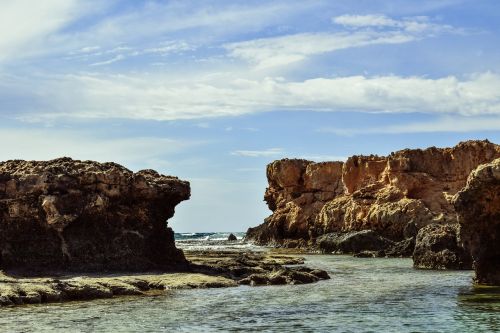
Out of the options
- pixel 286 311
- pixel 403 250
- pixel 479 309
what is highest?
pixel 403 250

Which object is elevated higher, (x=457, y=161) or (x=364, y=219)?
(x=457, y=161)

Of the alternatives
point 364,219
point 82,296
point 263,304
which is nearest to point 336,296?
point 263,304

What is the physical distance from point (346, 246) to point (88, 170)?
3824cm

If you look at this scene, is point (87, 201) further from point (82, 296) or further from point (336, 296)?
point (336, 296)

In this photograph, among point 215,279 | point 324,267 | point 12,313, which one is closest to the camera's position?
point 12,313

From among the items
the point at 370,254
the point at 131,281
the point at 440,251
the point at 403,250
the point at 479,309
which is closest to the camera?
the point at 479,309

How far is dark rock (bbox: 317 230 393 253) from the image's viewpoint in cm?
6594

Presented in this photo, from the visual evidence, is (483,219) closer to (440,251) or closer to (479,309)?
(479,309)

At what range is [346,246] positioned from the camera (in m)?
69.6

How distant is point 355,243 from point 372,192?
16713 mm

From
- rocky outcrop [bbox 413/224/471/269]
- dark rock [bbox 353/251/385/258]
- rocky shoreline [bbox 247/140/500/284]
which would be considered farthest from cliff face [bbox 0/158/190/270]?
dark rock [bbox 353/251/385/258]

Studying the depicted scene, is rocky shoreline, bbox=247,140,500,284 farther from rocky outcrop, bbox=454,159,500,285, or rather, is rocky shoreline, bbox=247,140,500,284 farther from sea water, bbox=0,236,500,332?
sea water, bbox=0,236,500,332

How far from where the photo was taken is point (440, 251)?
43.7 m

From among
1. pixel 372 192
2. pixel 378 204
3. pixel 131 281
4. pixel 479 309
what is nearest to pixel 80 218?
pixel 131 281
